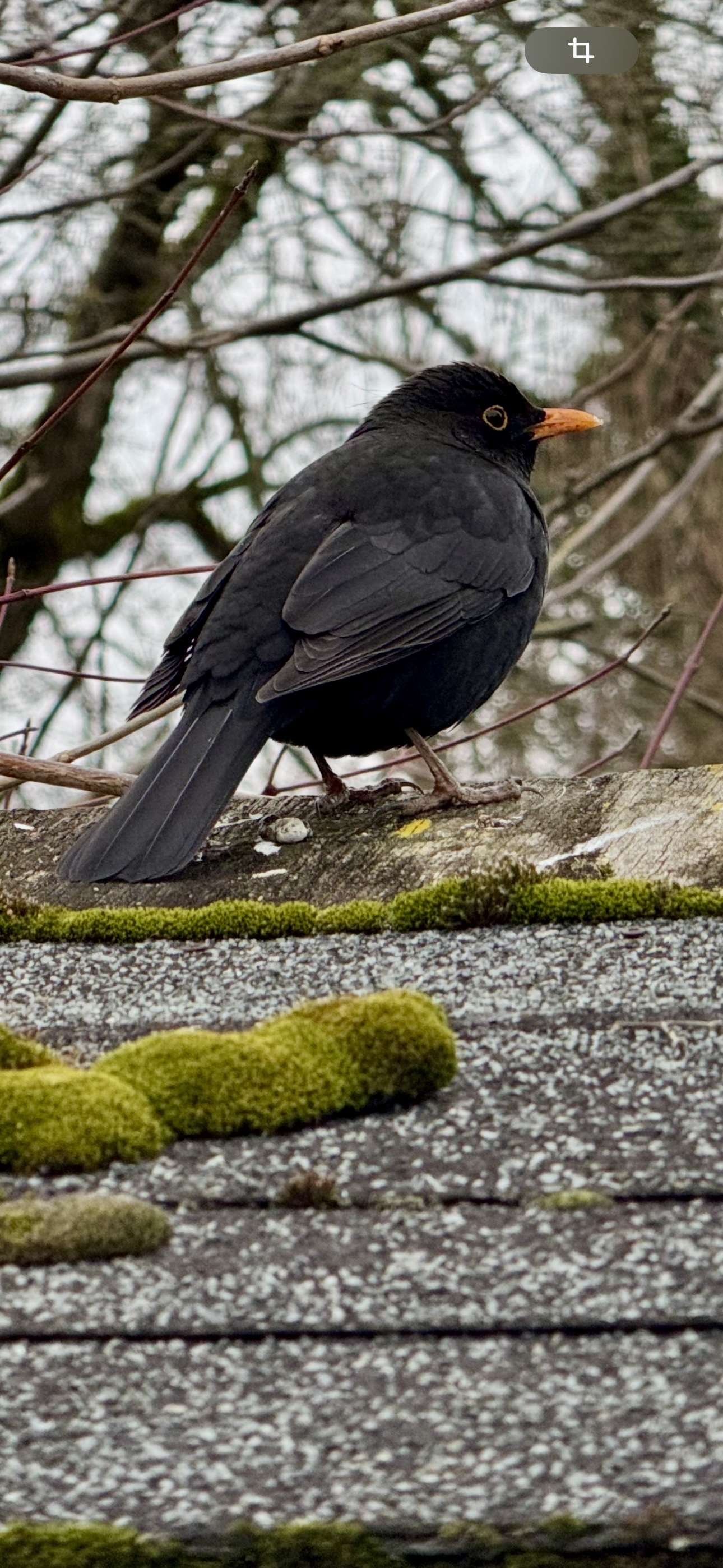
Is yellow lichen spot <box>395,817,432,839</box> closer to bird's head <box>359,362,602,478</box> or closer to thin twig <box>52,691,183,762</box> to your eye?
thin twig <box>52,691,183,762</box>

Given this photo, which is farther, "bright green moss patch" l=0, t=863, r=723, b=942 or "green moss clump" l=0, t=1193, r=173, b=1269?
"bright green moss patch" l=0, t=863, r=723, b=942

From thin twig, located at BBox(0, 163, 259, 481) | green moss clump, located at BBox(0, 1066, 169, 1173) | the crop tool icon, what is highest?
the crop tool icon

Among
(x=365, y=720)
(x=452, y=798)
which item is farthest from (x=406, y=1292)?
(x=365, y=720)

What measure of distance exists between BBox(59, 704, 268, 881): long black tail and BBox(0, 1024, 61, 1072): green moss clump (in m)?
1.36

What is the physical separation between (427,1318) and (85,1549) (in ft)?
1.53

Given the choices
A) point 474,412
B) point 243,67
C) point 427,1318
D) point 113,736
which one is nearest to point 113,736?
point 113,736

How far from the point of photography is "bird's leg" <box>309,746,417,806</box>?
16.2ft

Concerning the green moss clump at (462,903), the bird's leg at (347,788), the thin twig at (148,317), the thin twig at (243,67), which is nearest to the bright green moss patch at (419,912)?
the green moss clump at (462,903)

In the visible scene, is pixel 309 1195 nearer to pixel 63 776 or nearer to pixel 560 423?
pixel 63 776

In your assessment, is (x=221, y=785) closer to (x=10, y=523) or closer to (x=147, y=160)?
(x=147, y=160)

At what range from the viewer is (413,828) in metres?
4.25

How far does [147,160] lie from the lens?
873 cm

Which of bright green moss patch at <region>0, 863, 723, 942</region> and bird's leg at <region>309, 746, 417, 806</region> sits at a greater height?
bright green moss patch at <region>0, 863, 723, 942</region>

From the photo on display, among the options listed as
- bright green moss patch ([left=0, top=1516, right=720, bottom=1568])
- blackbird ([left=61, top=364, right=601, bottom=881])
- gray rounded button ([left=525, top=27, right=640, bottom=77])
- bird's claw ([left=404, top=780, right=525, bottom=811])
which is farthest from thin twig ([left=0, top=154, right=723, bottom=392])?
bright green moss patch ([left=0, top=1516, right=720, bottom=1568])
